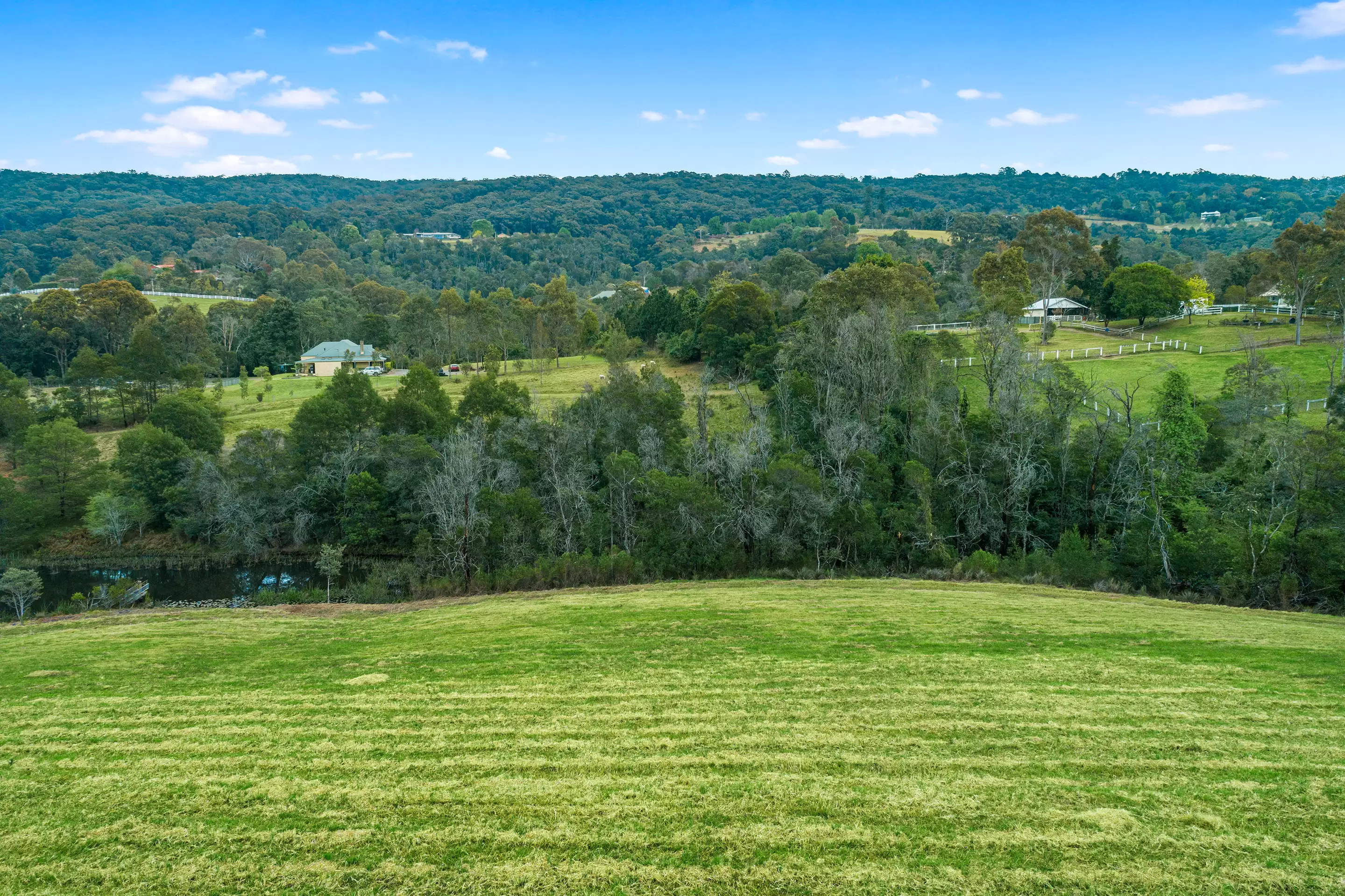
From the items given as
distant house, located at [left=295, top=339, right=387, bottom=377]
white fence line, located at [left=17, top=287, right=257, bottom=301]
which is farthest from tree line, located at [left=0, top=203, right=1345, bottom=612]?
white fence line, located at [left=17, top=287, right=257, bottom=301]

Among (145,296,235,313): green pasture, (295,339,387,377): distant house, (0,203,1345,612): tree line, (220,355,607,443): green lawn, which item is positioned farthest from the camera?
(145,296,235,313): green pasture

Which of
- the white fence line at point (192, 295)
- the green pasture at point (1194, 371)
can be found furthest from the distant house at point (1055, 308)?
the white fence line at point (192, 295)

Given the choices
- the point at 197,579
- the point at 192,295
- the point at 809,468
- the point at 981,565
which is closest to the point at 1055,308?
the point at 809,468

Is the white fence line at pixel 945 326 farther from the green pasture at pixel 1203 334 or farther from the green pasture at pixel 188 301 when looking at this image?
the green pasture at pixel 188 301

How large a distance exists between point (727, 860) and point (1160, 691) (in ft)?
32.4

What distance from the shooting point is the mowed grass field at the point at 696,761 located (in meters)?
9.20

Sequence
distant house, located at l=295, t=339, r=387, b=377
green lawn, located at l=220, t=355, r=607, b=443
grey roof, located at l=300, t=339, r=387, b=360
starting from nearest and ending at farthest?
1. green lawn, located at l=220, t=355, r=607, b=443
2. distant house, located at l=295, t=339, r=387, b=377
3. grey roof, located at l=300, t=339, r=387, b=360

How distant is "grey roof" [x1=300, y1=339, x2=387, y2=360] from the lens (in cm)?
7681

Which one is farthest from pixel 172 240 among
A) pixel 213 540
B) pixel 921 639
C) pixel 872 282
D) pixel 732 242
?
pixel 921 639

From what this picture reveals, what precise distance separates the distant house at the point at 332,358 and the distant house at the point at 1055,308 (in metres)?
60.4

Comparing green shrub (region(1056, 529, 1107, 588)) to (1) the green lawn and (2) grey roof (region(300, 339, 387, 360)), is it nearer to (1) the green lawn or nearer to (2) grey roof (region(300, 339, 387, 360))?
(1) the green lawn

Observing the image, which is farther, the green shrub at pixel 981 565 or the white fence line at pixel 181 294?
the white fence line at pixel 181 294

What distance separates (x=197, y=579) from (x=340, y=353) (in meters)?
45.2

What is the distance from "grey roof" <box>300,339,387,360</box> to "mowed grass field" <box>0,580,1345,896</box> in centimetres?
6144
